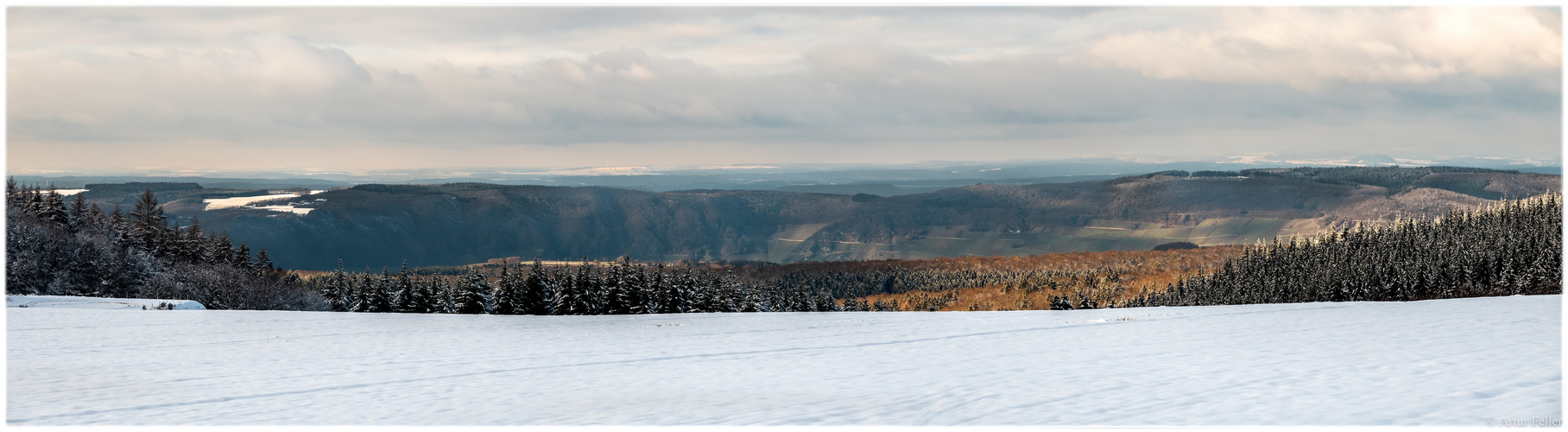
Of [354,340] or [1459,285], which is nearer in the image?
[354,340]

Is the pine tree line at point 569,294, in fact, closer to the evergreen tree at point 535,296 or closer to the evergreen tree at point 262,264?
the evergreen tree at point 535,296

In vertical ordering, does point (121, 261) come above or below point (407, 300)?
above

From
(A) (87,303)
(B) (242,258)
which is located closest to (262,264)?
(B) (242,258)

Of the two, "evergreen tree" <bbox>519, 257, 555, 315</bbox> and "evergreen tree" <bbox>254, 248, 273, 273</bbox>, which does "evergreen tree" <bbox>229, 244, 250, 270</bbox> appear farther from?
"evergreen tree" <bbox>519, 257, 555, 315</bbox>

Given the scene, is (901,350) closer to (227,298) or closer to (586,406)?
(586,406)

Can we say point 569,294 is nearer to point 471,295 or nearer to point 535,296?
point 535,296
